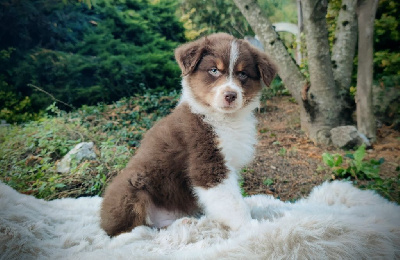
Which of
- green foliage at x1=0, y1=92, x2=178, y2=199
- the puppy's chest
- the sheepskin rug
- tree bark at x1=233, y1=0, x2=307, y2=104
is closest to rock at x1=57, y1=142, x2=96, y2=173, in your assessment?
green foliage at x1=0, y1=92, x2=178, y2=199

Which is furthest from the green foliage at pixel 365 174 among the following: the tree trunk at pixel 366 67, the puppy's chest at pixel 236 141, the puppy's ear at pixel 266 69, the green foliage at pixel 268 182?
the puppy's ear at pixel 266 69

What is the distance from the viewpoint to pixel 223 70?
7.78 feet

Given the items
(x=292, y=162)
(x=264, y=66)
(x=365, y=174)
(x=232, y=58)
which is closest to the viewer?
(x=232, y=58)

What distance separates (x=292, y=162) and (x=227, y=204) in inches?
94.2

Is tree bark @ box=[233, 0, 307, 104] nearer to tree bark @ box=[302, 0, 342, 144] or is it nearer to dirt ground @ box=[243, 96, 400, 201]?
tree bark @ box=[302, 0, 342, 144]

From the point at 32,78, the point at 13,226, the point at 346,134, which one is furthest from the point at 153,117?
the point at 13,226

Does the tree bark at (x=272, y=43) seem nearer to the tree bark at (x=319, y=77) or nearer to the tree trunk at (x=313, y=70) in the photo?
the tree trunk at (x=313, y=70)

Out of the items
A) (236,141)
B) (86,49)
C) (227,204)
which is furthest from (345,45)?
(86,49)

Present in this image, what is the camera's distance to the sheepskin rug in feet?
5.71

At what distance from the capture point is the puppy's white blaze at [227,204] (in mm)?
2172

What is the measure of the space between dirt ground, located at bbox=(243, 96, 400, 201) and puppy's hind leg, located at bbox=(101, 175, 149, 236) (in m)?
1.79

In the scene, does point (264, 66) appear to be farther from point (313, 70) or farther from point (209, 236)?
point (313, 70)

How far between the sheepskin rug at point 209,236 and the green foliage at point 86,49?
1.46 m

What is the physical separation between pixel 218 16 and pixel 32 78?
168 inches
